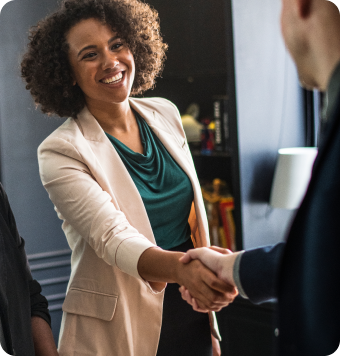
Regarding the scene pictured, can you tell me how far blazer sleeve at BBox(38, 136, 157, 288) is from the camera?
1.13 meters

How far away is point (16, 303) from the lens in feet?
3.65

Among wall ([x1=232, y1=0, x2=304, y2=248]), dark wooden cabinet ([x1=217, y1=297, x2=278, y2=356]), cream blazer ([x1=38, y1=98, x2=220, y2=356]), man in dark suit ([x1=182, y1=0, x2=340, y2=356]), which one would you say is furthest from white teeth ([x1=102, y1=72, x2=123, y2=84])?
dark wooden cabinet ([x1=217, y1=297, x2=278, y2=356])

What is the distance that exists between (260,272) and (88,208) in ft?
1.56

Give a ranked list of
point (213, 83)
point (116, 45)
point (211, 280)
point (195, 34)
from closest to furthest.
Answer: point (211, 280), point (116, 45), point (195, 34), point (213, 83)

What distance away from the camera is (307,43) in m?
0.68

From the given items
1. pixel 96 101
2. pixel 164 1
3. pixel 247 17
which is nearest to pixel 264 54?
pixel 247 17

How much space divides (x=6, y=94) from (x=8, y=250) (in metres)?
1.16

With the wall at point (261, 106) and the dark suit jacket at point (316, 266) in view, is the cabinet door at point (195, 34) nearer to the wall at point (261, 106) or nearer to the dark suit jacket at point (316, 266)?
the wall at point (261, 106)

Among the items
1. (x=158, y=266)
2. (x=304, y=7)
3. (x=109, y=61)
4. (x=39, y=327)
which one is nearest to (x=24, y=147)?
(x=109, y=61)

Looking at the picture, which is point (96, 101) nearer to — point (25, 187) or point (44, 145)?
point (44, 145)

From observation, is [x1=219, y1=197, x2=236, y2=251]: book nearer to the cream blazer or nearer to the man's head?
the cream blazer

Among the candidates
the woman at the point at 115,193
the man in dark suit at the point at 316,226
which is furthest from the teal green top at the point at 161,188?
the man in dark suit at the point at 316,226

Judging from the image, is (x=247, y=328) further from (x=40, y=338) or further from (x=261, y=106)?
(x=40, y=338)

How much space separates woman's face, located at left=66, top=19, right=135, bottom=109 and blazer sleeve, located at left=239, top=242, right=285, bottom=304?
0.62m
